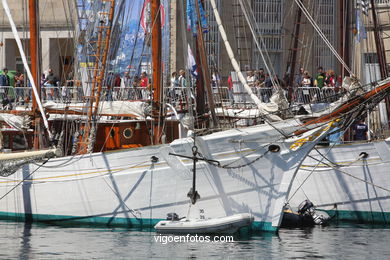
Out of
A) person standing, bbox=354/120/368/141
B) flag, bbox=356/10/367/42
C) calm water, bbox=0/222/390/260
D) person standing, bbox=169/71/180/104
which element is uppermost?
flag, bbox=356/10/367/42

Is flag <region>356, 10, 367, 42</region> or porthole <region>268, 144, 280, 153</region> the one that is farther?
flag <region>356, 10, 367, 42</region>

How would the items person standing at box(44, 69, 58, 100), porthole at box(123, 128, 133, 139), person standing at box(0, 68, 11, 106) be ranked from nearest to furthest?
porthole at box(123, 128, 133, 139) < person standing at box(0, 68, 11, 106) < person standing at box(44, 69, 58, 100)

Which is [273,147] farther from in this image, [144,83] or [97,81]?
[144,83]

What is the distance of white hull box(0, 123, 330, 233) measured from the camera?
105 ft

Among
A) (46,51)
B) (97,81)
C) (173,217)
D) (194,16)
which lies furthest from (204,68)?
(46,51)

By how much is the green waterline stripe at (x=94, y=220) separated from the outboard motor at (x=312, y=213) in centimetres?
376

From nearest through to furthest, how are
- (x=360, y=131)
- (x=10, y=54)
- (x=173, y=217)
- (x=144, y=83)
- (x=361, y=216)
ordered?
(x=173, y=217) → (x=361, y=216) → (x=360, y=131) → (x=144, y=83) → (x=10, y=54)

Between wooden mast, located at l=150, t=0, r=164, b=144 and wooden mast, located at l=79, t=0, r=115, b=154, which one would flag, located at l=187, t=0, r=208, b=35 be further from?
wooden mast, located at l=79, t=0, r=115, b=154

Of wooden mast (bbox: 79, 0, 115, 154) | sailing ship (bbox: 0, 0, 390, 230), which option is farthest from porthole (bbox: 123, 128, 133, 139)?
wooden mast (bbox: 79, 0, 115, 154)

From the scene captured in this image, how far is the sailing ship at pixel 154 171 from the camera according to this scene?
31.9 meters

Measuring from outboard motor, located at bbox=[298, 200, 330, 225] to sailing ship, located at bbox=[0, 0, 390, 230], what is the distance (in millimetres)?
3772

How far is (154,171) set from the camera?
3309cm

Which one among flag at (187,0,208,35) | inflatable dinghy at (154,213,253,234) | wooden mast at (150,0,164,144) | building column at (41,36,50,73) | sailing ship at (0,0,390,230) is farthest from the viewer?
building column at (41,36,50,73)

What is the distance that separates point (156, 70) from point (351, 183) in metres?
7.63
